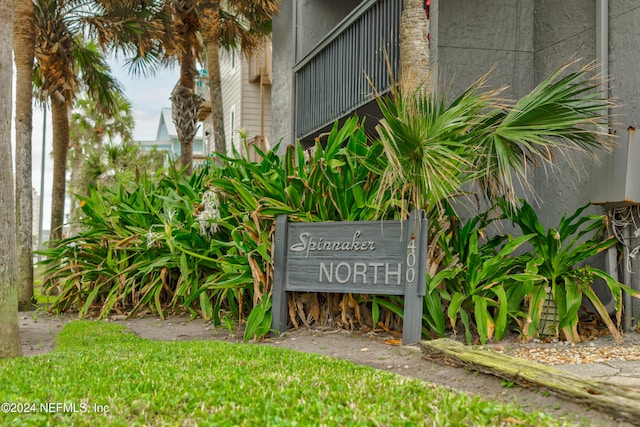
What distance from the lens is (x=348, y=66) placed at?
1080 cm

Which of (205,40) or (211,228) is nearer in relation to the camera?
(211,228)

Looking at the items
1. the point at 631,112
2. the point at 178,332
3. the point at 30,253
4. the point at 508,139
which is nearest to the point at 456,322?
the point at 508,139

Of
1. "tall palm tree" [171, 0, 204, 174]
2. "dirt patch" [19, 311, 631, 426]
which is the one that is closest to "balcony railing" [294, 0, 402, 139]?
"dirt patch" [19, 311, 631, 426]

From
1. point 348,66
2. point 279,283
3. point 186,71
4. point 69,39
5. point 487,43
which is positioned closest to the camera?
point 279,283

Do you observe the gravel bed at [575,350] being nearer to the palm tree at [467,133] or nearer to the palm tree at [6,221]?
the palm tree at [467,133]

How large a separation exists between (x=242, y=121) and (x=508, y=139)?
19.8 meters

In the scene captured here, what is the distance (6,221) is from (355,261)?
3.12m

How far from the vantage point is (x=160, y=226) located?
946cm

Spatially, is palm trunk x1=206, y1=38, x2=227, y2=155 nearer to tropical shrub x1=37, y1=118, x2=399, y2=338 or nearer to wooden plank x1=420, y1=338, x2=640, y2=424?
tropical shrub x1=37, y1=118, x2=399, y2=338

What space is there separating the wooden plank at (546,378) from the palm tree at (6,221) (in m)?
3.49

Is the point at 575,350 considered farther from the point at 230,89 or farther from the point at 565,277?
the point at 230,89

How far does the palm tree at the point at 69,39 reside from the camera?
15.2 meters

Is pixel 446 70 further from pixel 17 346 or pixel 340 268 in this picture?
pixel 17 346

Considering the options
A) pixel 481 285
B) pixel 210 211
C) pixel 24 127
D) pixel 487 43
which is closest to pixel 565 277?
pixel 481 285
